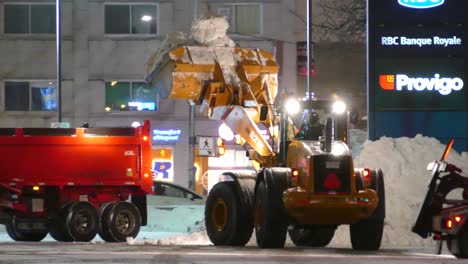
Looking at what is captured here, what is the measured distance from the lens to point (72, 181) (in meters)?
24.8

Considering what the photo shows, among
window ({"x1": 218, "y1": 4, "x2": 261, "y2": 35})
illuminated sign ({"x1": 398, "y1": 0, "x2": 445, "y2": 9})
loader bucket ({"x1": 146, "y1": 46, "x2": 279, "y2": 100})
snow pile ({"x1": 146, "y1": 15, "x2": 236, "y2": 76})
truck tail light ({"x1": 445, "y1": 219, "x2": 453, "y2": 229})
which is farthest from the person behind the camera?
window ({"x1": 218, "y1": 4, "x2": 261, "y2": 35})

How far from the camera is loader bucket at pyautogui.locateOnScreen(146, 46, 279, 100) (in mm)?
22391

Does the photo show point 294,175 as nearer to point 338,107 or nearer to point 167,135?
point 338,107

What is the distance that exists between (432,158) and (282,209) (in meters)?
6.92

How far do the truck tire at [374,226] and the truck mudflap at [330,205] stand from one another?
1.39 ft

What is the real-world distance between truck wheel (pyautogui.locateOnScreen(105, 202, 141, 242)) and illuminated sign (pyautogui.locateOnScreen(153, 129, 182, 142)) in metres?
19.6

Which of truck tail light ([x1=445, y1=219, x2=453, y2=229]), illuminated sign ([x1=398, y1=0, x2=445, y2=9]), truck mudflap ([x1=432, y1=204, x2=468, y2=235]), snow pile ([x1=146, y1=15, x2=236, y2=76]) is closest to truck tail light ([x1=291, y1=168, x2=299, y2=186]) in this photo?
truck mudflap ([x1=432, y1=204, x2=468, y2=235])

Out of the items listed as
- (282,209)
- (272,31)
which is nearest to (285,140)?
(282,209)

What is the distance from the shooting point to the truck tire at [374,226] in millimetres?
20266

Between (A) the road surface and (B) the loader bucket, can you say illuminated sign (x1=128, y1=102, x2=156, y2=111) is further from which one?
(A) the road surface

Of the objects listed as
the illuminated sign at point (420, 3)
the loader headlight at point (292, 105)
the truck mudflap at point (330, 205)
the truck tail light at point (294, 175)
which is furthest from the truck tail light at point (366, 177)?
the illuminated sign at point (420, 3)

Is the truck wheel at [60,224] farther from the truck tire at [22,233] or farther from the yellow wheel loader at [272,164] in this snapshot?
the yellow wheel loader at [272,164]

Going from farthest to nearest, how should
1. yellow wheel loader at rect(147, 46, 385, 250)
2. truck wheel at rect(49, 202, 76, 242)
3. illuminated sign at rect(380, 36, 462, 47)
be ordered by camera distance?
illuminated sign at rect(380, 36, 462, 47)
truck wheel at rect(49, 202, 76, 242)
yellow wheel loader at rect(147, 46, 385, 250)

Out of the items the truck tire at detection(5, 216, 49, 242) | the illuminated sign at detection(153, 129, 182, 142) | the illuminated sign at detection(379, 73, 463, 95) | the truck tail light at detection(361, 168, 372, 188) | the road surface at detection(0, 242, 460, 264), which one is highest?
the illuminated sign at detection(379, 73, 463, 95)
